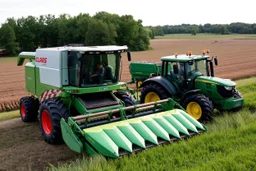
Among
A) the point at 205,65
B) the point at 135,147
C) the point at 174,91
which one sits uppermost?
the point at 205,65

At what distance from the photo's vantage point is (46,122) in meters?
7.71

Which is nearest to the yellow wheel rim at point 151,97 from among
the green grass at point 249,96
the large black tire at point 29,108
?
the green grass at point 249,96

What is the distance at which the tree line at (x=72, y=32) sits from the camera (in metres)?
57.2

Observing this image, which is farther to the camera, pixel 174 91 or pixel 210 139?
pixel 174 91

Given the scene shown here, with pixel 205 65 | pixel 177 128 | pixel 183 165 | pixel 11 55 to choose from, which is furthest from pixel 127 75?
pixel 11 55

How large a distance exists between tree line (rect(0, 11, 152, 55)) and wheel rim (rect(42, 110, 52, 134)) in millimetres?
48012

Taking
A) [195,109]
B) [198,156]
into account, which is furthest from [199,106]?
[198,156]

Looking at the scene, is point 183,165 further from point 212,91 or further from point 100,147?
point 212,91

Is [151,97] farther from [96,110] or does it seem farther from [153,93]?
[96,110]

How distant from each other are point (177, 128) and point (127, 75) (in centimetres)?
1690

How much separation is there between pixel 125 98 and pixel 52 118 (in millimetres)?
2327

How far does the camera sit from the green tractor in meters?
8.76

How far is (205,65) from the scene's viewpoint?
32.1ft

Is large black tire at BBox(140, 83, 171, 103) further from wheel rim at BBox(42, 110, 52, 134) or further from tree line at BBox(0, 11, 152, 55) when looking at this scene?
tree line at BBox(0, 11, 152, 55)
